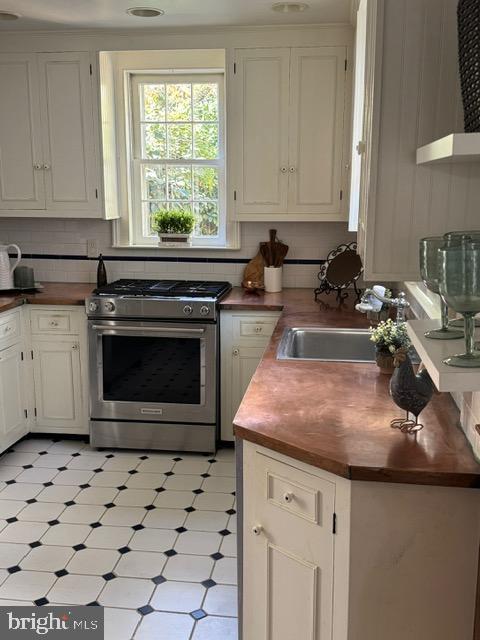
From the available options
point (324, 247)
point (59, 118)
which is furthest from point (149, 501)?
point (59, 118)

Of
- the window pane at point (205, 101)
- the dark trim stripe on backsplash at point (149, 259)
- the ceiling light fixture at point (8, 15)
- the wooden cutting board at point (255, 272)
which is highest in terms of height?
the ceiling light fixture at point (8, 15)

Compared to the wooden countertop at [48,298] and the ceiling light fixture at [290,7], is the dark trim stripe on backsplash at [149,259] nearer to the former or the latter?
the wooden countertop at [48,298]

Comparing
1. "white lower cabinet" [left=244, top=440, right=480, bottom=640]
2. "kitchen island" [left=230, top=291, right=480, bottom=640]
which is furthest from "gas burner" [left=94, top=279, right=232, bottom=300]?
"white lower cabinet" [left=244, top=440, right=480, bottom=640]

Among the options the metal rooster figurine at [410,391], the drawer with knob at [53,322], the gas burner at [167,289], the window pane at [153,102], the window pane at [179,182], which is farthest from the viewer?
the window pane at [179,182]

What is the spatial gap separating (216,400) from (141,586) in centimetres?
140

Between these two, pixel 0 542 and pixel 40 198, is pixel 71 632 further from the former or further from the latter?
pixel 40 198

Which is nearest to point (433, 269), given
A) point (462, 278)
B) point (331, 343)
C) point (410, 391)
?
point (462, 278)

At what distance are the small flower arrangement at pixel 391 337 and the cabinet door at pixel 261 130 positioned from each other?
1678mm

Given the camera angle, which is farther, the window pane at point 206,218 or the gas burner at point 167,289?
the window pane at point 206,218

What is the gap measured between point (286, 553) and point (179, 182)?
3.09m

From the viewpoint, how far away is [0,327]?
12.1ft

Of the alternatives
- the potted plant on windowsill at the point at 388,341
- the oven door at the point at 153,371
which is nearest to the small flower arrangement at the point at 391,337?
the potted plant on windowsill at the point at 388,341

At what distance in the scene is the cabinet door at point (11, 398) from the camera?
12.4ft

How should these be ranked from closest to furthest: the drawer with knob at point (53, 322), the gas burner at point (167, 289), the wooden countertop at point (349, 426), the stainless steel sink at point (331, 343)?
the wooden countertop at point (349, 426) < the stainless steel sink at point (331, 343) < the gas burner at point (167, 289) < the drawer with knob at point (53, 322)
